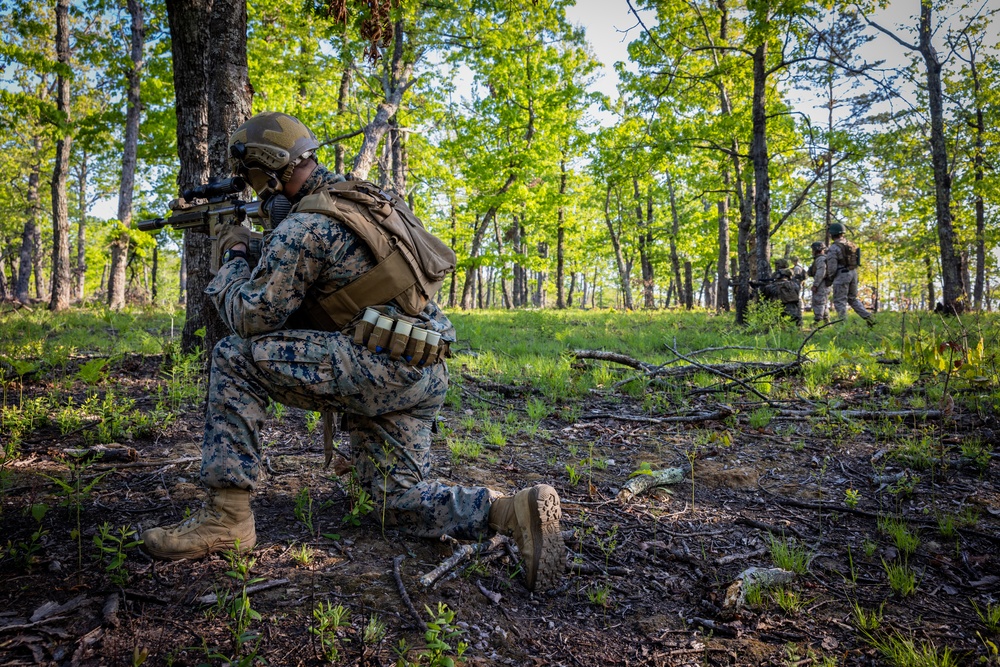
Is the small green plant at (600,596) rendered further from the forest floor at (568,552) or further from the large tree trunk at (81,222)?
the large tree trunk at (81,222)

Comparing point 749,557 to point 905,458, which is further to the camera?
point 905,458

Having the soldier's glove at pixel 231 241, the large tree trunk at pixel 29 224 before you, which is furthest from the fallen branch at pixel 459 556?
the large tree trunk at pixel 29 224

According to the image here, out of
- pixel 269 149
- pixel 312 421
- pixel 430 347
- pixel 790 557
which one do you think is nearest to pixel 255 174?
pixel 269 149

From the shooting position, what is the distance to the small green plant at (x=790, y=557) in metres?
2.44

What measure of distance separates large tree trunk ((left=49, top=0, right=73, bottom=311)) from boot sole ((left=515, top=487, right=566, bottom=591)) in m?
14.2

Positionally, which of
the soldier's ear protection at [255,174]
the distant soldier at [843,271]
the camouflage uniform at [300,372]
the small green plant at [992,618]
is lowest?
the small green plant at [992,618]

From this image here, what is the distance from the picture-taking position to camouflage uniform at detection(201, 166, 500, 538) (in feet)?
7.92

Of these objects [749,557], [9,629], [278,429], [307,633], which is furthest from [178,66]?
[749,557]

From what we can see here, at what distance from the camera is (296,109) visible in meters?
15.1

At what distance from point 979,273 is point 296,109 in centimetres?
2557

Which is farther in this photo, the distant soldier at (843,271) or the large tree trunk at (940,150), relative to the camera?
the large tree trunk at (940,150)

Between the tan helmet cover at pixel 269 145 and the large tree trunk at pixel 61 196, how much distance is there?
12.8 meters

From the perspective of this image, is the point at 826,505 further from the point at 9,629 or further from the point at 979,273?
the point at 979,273

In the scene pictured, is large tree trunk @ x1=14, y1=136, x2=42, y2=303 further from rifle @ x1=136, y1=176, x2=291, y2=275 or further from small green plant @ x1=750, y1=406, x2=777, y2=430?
small green plant @ x1=750, y1=406, x2=777, y2=430
